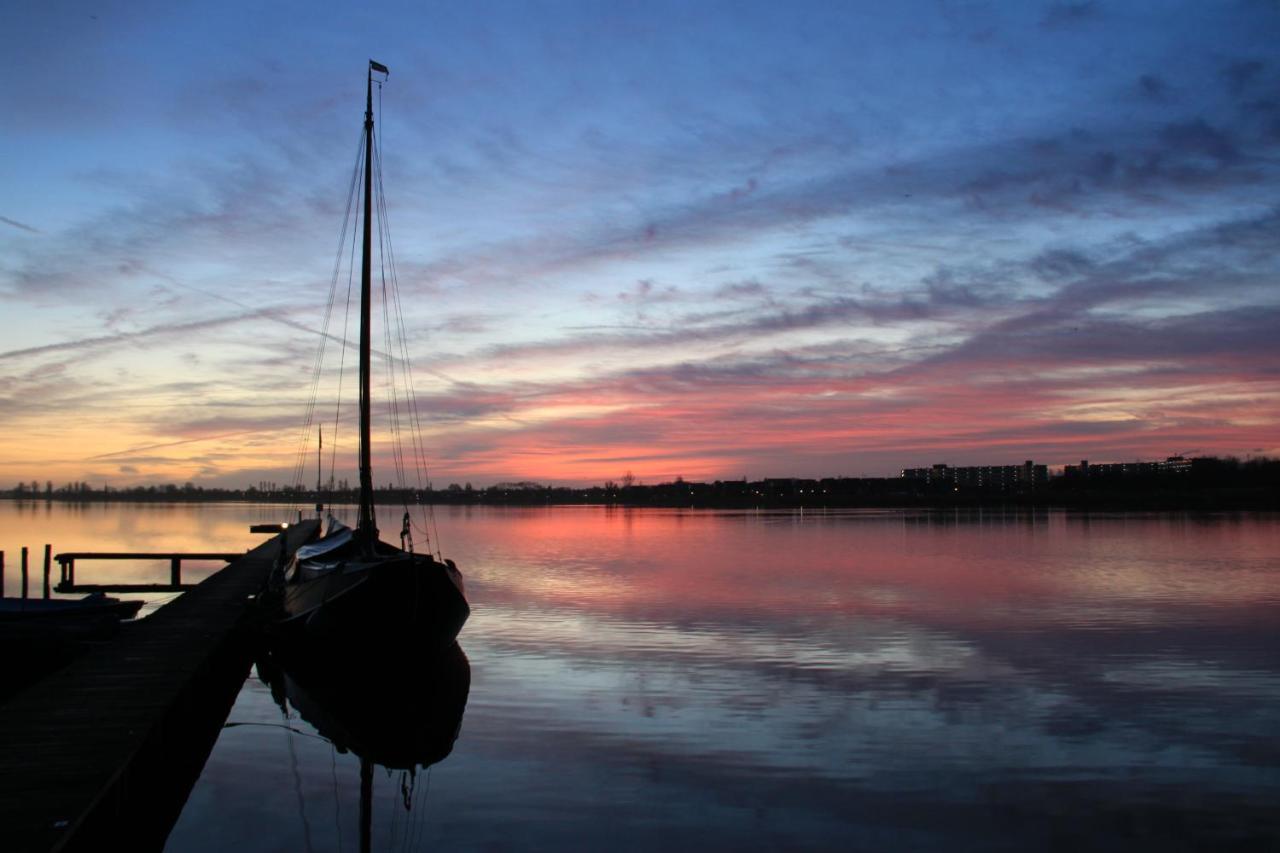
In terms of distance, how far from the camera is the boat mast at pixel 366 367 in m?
23.4

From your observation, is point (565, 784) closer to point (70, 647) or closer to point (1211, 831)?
point (1211, 831)

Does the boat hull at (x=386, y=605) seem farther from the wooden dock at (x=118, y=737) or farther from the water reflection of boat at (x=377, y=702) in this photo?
the wooden dock at (x=118, y=737)

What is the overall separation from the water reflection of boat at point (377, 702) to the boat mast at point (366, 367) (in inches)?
134

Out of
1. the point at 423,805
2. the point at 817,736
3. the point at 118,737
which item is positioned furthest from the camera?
the point at 817,736

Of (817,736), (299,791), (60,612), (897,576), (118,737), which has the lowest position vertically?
(897,576)

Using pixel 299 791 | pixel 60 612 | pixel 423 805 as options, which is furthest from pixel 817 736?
pixel 60 612

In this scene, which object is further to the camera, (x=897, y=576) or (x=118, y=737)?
(x=897, y=576)

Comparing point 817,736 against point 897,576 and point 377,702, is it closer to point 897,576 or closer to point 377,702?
point 377,702

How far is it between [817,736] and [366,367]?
15993mm

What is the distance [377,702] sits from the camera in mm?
18078

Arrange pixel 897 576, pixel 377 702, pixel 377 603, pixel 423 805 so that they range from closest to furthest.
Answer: pixel 423 805 → pixel 377 702 → pixel 377 603 → pixel 897 576

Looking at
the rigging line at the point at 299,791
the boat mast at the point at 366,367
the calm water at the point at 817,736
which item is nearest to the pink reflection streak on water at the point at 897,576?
the calm water at the point at 817,736

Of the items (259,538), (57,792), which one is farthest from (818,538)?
(57,792)

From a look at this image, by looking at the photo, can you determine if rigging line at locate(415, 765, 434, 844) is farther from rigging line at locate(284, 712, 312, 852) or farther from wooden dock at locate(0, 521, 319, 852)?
wooden dock at locate(0, 521, 319, 852)
